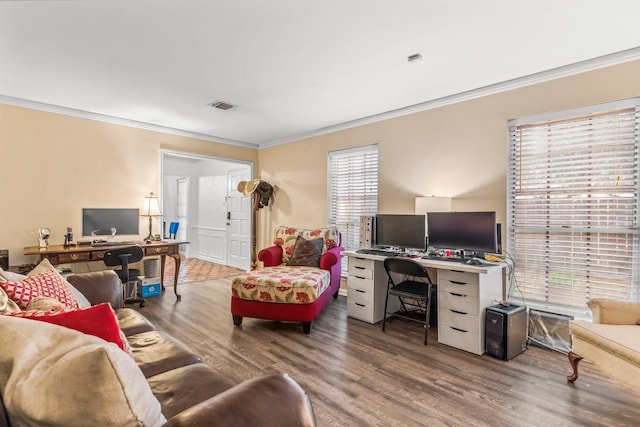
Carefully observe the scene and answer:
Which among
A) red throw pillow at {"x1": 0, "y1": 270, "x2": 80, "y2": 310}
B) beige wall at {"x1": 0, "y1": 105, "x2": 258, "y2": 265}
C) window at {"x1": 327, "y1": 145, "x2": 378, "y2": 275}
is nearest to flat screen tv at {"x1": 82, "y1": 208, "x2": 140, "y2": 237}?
beige wall at {"x1": 0, "y1": 105, "x2": 258, "y2": 265}

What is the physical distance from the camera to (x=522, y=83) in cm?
318

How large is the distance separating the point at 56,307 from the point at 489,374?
282 cm

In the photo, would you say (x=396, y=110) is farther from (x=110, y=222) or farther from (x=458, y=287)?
(x=110, y=222)

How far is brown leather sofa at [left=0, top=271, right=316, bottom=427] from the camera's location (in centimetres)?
85

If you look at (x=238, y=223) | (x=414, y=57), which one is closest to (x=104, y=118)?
(x=238, y=223)

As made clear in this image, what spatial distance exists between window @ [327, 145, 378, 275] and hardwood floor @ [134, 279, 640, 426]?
160 centimetres

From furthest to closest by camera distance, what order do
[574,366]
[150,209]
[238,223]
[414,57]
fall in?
1. [238,223]
2. [150,209]
3. [414,57]
4. [574,366]

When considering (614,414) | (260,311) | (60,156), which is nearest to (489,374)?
(614,414)

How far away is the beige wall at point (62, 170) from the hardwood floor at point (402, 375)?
202cm

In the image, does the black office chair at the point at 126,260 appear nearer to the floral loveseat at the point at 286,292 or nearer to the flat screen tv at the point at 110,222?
the flat screen tv at the point at 110,222

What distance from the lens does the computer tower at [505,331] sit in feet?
8.78

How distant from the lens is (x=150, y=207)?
4.77m

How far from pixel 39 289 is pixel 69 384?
1.46 metres

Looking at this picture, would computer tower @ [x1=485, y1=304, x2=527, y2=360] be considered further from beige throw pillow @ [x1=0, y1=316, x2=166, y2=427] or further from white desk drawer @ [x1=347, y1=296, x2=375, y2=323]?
beige throw pillow @ [x1=0, y1=316, x2=166, y2=427]
